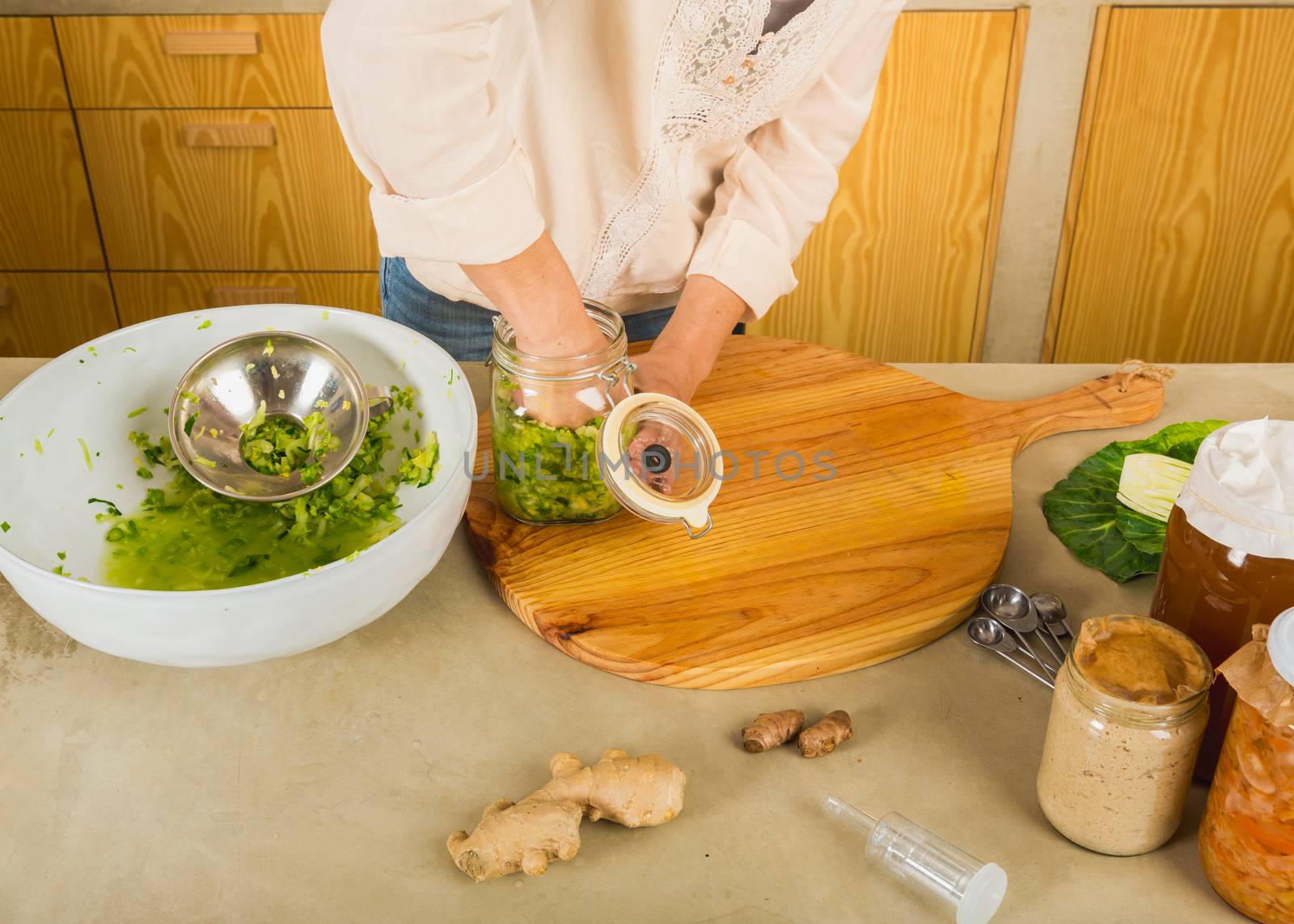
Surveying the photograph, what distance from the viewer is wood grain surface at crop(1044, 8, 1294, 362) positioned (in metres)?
2.17

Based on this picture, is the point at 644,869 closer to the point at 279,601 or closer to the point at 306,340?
the point at 279,601

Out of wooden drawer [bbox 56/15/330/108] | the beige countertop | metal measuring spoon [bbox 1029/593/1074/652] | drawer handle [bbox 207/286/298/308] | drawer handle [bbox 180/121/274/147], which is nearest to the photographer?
the beige countertop

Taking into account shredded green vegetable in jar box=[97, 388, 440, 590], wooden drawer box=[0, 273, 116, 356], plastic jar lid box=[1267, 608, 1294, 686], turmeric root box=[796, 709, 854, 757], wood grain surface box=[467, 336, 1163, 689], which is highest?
plastic jar lid box=[1267, 608, 1294, 686]

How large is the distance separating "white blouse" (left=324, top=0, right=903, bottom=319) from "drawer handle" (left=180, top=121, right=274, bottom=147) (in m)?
1.30

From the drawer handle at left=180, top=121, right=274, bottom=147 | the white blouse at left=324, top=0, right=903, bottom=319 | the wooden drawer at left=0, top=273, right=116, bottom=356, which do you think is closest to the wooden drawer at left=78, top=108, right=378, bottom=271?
the drawer handle at left=180, top=121, right=274, bottom=147

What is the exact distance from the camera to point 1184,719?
598 mm

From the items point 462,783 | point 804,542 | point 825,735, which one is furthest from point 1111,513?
point 462,783

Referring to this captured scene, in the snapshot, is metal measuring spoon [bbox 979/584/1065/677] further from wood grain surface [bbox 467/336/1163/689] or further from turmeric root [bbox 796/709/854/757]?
turmeric root [bbox 796/709/854/757]

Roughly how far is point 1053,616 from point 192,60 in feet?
6.83

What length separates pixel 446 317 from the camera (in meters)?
1.26

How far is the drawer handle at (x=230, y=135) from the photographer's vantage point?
2.27 m

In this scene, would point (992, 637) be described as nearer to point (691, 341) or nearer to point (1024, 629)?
point (1024, 629)

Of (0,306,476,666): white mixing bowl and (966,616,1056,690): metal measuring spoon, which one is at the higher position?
(0,306,476,666): white mixing bowl

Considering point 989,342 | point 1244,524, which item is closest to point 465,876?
point 1244,524
